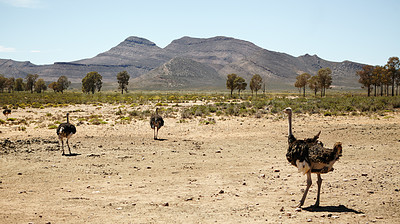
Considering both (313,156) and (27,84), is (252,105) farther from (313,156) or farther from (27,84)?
(27,84)

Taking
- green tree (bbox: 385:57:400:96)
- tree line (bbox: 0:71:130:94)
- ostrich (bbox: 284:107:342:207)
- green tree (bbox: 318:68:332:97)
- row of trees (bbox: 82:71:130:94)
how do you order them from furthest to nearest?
tree line (bbox: 0:71:130:94) → row of trees (bbox: 82:71:130:94) → green tree (bbox: 318:68:332:97) → green tree (bbox: 385:57:400:96) → ostrich (bbox: 284:107:342:207)

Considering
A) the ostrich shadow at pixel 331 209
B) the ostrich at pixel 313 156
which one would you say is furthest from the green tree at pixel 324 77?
the ostrich shadow at pixel 331 209

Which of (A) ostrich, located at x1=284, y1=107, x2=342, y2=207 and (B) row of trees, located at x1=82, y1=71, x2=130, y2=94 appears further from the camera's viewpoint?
(B) row of trees, located at x1=82, y1=71, x2=130, y2=94

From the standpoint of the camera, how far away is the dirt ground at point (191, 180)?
26.8ft

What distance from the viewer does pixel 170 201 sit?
9.36 meters

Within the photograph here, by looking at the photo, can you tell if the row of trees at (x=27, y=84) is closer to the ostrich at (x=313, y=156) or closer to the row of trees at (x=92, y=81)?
the row of trees at (x=92, y=81)

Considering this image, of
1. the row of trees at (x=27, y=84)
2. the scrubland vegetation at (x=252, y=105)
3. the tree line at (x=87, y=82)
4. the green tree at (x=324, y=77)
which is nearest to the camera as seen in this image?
the scrubland vegetation at (x=252, y=105)

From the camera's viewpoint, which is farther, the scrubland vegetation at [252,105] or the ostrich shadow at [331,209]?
the scrubland vegetation at [252,105]

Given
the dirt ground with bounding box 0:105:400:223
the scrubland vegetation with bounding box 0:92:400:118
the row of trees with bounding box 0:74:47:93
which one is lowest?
the dirt ground with bounding box 0:105:400:223

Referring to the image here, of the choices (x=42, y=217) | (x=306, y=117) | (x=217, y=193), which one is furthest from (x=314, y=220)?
(x=306, y=117)

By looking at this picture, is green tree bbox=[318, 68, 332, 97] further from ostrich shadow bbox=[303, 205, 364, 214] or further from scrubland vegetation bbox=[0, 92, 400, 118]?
ostrich shadow bbox=[303, 205, 364, 214]

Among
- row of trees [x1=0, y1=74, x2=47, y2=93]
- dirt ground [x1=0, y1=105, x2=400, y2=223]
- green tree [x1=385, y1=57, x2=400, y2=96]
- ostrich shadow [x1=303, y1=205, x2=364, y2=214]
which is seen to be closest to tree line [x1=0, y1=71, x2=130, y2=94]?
row of trees [x1=0, y1=74, x2=47, y2=93]

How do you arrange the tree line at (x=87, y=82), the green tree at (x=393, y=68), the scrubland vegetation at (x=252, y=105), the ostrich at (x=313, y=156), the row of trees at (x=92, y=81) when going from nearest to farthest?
the ostrich at (x=313, y=156)
the scrubland vegetation at (x=252, y=105)
the green tree at (x=393, y=68)
the row of trees at (x=92, y=81)
the tree line at (x=87, y=82)

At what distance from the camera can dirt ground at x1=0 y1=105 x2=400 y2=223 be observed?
321 inches
